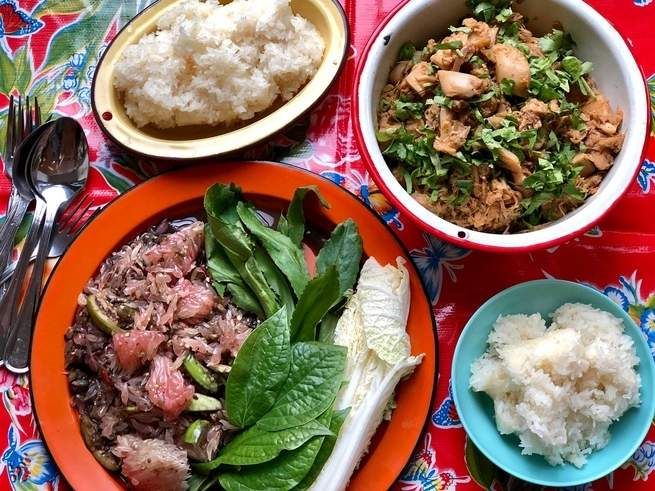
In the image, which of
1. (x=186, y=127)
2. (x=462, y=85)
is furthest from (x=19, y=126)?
(x=462, y=85)

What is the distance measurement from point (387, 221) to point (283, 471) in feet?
1.95

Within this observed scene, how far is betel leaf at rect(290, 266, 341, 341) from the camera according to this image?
148 cm

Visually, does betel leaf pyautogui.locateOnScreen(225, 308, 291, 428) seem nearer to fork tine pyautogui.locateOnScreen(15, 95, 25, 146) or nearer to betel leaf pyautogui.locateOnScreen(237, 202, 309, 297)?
betel leaf pyautogui.locateOnScreen(237, 202, 309, 297)

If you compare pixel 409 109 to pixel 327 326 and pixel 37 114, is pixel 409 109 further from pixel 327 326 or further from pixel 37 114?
pixel 37 114

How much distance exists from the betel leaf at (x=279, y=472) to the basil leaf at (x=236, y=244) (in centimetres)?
29

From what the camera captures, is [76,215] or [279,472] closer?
[279,472]

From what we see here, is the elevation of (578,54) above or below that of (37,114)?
above

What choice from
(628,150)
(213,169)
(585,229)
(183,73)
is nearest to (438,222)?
(585,229)

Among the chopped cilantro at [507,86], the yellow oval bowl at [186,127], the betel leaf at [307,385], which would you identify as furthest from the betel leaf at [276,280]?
the chopped cilantro at [507,86]

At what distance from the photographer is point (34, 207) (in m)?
1.68

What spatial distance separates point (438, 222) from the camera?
1.40 m

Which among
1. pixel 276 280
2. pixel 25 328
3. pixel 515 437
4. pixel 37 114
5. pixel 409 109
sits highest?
pixel 409 109

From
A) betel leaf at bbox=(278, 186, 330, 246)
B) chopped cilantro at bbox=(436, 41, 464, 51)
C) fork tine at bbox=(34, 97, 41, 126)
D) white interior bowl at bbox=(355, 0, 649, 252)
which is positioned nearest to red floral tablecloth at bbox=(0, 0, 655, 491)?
fork tine at bbox=(34, 97, 41, 126)

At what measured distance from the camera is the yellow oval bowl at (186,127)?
1610 mm
